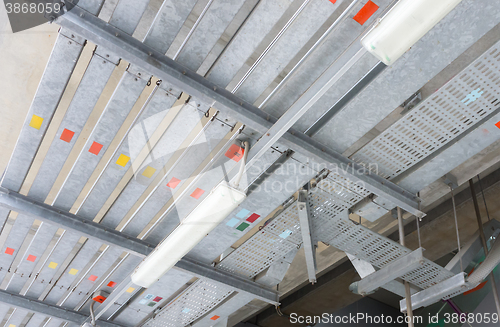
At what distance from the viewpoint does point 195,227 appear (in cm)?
278

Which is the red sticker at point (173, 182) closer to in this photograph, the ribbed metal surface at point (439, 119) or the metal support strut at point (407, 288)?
the ribbed metal surface at point (439, 119)

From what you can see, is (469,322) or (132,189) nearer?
(132,189)

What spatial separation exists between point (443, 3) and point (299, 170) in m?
1.58

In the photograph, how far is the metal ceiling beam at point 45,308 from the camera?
4.66 meters

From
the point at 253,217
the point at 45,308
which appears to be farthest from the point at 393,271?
the point at 45,308

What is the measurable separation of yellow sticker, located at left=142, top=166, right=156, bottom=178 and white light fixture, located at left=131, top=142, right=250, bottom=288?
0.56m

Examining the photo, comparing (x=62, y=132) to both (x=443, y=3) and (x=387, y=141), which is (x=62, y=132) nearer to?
(x=387, y=141)

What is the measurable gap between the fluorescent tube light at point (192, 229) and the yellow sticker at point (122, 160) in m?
0.69

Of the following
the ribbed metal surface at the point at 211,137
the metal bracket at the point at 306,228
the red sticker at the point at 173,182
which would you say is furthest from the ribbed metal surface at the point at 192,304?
the red sticker at the point at 173,182

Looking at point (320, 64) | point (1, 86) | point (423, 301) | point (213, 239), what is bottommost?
point (423, 301)

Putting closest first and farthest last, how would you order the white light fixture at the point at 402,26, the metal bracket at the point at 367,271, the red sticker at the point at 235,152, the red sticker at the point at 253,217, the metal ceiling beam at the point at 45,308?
the white light fixture at the point at 402,26 < the red sticker at the point at 235,152 < the red sticker at the point at 253,217 < the metal bracket at the point at 367,271 < the metal ceiling beam at the point at 45,308

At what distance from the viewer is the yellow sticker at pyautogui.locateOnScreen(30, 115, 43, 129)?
2.96 meters

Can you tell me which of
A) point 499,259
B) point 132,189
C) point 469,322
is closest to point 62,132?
point 132,189

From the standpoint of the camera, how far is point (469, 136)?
2773 millimetres
